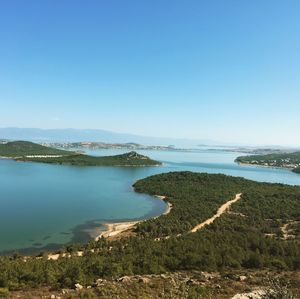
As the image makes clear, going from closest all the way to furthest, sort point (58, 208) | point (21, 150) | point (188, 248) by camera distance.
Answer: point (188, 248), point (58, 208), point (21, 150)

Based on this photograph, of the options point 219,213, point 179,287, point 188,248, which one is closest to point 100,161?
point 219,213

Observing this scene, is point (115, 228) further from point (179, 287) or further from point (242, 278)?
point (179, 287)

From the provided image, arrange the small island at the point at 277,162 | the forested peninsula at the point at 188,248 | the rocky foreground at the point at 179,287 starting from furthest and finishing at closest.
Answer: the small island at the point at 277,162 → the forested peninsula at the point at 188,248 → the rocky foreground at the point at 179,287

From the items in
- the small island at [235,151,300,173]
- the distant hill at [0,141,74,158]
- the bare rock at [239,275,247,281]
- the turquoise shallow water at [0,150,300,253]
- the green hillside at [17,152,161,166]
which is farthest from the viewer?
the small island at [235,151,300,173]

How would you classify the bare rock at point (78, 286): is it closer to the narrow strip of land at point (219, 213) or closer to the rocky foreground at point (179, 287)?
the rocky foreground at point (179, 287)

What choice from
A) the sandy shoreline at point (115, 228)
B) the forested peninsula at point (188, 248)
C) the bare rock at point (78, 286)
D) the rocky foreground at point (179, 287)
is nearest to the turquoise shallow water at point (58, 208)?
the sandy shoreline at point (115, 228)


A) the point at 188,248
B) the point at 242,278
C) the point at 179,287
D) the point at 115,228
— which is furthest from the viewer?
the point at 115,228

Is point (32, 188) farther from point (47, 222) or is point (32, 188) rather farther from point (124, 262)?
point (124, 262)

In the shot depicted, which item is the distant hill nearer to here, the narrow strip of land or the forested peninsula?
the narrow strip of land

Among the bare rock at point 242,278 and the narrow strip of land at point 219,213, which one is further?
the narrow strip of land at point 219,213

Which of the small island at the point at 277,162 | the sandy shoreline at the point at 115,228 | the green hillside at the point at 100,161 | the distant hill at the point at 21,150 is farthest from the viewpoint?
the small island at the point at 277,162

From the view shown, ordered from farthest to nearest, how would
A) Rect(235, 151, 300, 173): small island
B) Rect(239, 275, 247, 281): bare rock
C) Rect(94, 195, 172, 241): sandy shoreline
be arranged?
Rect(235, 151, 300, 173): small island
Rect(94, 195, 172, 241): sandy shoreline
Rect(239, 275, 247, 281): bare rock

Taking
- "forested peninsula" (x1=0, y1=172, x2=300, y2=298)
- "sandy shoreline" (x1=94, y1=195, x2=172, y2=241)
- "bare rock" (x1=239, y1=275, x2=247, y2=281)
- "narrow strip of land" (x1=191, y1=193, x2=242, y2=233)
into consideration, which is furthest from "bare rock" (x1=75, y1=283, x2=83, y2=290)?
"narrow strip of land" (x1=191, y1=193, x2=242, y2=233)
